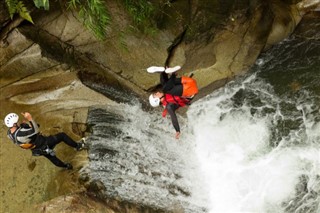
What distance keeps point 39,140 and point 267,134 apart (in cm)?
518

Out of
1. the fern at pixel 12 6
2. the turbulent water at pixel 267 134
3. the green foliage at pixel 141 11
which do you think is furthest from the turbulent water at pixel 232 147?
the fern at pixel 12 6

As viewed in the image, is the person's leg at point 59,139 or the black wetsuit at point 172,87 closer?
the black wetsuit at point 172,87

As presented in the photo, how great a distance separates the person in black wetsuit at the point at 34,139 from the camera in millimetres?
7410

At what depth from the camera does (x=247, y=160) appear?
9.06 metres

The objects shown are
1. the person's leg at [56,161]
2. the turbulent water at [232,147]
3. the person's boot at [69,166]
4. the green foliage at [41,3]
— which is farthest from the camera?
the turbulent water at [232,147]

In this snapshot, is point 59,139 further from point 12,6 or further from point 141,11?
point 141,11

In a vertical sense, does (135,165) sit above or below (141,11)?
below

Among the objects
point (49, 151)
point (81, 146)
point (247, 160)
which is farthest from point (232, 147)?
point (49, 151)

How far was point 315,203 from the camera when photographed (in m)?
8.17

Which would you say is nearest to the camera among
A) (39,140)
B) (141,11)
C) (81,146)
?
(39,140)

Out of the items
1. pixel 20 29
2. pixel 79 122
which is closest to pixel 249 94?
pixel 79 122

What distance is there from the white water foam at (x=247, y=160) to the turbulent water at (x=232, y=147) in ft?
0.07

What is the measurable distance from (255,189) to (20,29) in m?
6.32

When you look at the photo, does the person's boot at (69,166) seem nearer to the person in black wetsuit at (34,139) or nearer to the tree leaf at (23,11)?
the person in black wetsuit at (34,139)
